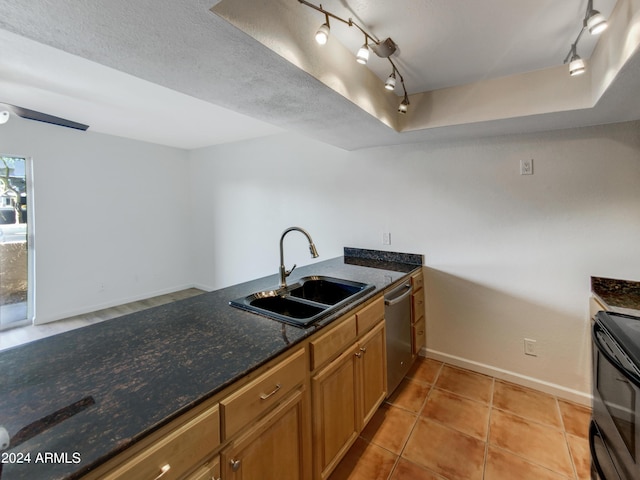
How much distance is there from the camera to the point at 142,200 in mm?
4484

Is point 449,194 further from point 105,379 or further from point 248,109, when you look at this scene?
point 105,379

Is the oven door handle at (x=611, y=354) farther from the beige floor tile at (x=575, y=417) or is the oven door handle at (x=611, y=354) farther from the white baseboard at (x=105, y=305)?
the white baseboard at (x=105, y=305)

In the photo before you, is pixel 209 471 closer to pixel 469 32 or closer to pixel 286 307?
pixel 286 307

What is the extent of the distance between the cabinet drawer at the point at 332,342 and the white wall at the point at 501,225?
4.62 ft

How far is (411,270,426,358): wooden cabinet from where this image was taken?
7.95 ft

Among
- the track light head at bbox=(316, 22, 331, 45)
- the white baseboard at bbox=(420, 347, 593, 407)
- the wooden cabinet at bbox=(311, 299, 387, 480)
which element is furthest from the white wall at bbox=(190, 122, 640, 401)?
the track light head at bbox=(316, 22, 331, 45)

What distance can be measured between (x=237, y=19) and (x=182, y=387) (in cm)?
125

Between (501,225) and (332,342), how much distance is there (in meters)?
1.80

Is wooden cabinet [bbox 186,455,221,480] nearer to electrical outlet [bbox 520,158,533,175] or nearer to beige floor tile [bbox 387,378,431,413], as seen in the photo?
beige floor tile [bbox 387,378,431,413]

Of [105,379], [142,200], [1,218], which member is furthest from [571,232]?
[1,218]

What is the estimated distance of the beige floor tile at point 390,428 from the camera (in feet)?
5.84

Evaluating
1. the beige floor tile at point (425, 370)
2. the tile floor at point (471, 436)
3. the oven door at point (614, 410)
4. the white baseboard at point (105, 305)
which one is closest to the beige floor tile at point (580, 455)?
the tile floor at point (471, 436)

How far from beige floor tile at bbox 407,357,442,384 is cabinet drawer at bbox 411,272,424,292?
73 centimetres

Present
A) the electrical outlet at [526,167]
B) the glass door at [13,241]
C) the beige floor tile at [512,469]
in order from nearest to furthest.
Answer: the beige floor tile at [512,469]
the electrical outlet at [526,167]
the glass door at [13,241]
